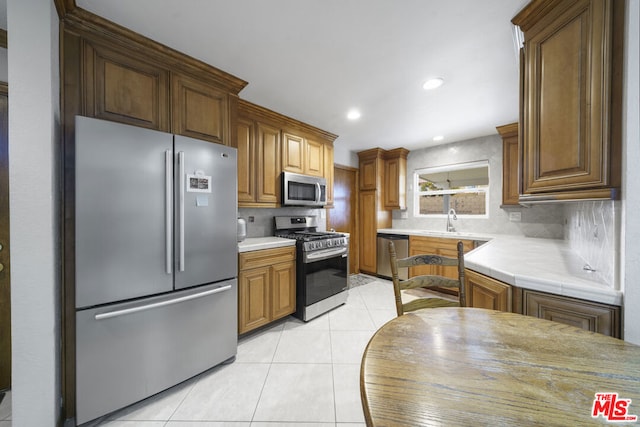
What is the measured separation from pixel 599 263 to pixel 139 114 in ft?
9.66

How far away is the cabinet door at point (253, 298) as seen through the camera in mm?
2072

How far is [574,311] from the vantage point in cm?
104

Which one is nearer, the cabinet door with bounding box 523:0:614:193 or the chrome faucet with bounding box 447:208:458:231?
the cabinet door with bounding box 523:0:614:193

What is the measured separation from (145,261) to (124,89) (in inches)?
45.1

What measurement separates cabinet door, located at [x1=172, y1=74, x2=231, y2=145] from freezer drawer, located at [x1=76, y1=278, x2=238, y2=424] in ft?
3.97

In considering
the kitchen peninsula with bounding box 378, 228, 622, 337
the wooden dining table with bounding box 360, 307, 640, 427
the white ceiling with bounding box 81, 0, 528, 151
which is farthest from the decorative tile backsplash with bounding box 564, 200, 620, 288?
the white ceiling with bounding box 81, 0, 528, 151

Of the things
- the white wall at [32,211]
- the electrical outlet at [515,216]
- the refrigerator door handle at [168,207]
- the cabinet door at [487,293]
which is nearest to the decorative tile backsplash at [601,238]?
the cabinet door at [487,293]

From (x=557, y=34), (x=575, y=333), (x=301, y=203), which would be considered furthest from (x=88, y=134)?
(x=557, y=34)

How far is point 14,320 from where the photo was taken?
1131mm

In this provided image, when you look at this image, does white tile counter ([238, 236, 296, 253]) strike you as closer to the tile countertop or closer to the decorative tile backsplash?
the tile countertop

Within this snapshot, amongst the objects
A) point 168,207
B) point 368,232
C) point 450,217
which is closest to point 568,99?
point 168,207

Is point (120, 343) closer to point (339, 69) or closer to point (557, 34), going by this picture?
point (339, 69)

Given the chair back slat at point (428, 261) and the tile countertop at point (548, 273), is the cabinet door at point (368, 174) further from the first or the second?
the chair back slat at point (428, 261)

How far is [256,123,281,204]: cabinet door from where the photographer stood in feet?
8.45
